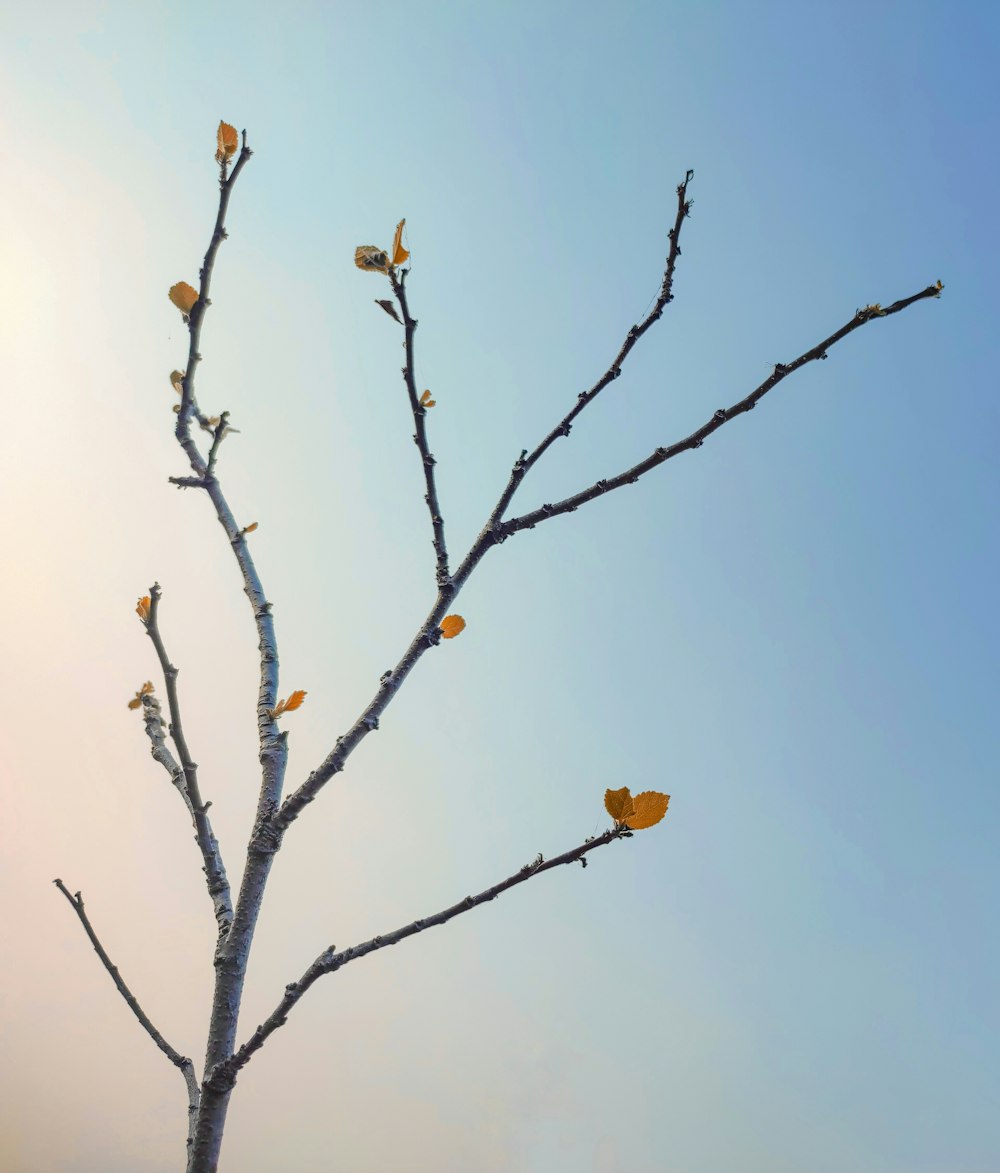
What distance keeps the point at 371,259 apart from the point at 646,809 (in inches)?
49.3

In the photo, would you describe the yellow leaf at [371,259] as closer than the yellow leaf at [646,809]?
No

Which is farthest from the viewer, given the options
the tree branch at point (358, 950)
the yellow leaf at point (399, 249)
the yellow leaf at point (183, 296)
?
the yellow leaf at point (183, 296)

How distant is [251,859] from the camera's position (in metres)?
1.39

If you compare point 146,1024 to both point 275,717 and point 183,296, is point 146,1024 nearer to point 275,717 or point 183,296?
point 275,717

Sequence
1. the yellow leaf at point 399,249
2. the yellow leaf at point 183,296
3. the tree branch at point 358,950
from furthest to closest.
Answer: the yellow leaf at point 183,296 < the yellow leaf at point 399,249 < the tree branch at point 358,950

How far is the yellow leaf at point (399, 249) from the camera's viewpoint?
1501 mm

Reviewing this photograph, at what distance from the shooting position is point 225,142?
165cm

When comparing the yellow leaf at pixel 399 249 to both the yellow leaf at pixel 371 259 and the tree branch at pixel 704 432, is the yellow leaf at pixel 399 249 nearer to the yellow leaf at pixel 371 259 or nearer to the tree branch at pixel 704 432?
the yellow leaf at pixel 371 259

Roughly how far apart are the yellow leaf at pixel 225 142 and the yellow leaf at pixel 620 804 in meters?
1.65

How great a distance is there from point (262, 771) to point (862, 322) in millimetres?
1509

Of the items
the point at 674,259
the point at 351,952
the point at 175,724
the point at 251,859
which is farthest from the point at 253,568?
the point at 674,259

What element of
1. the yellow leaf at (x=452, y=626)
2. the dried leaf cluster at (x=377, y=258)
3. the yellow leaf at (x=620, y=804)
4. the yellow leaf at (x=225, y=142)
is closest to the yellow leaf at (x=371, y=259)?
the dried leaf cluster at (x=377, y=258)

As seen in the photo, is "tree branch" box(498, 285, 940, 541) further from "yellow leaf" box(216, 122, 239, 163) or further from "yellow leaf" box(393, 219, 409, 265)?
"yellow leaf" box(216, 122, 239, 163)

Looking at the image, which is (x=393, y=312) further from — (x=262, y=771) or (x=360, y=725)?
(x=262, y=771)
